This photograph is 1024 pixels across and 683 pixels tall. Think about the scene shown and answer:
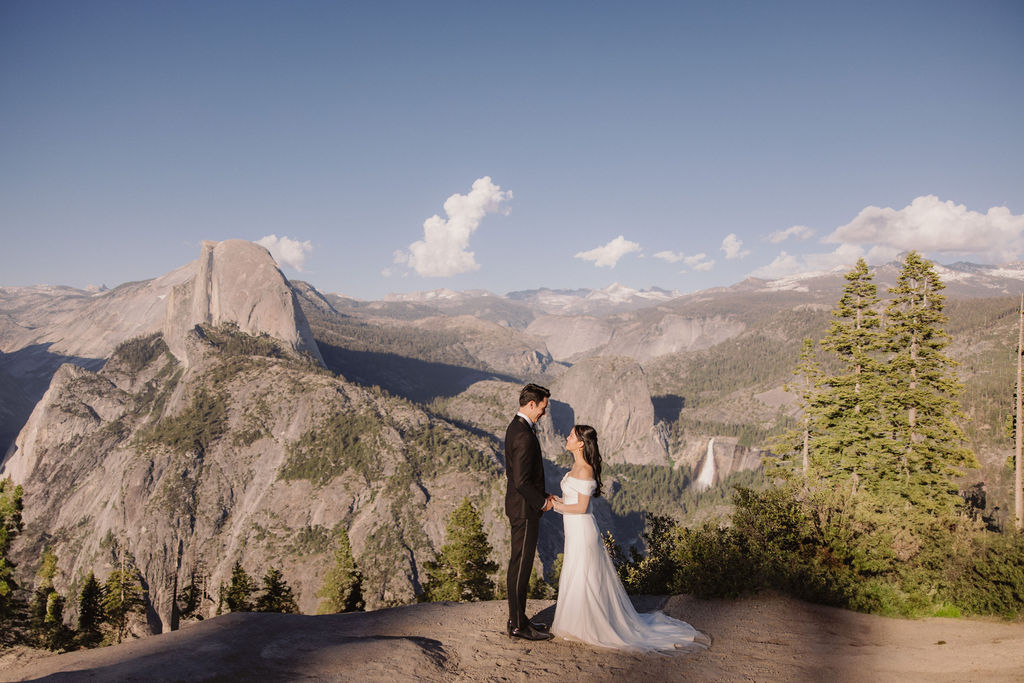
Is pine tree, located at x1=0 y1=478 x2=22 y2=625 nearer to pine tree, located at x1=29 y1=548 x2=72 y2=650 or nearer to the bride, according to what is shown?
pine tree, located at x1=29 y1=548 x2=72 y2=650

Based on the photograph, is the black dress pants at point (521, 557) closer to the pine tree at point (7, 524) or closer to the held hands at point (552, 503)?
the held hands at point (552, 503)

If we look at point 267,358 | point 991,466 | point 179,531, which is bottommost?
point 179,531

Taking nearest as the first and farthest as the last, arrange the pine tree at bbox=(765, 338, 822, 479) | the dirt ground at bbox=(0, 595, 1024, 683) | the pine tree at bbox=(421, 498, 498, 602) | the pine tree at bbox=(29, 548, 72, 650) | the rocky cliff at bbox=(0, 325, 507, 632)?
1. the dirt ground at bbox=(0, 595, 1024, 683)
2. the pine tree at bbox=(421, 498, 498, 602)
3. the pine tree at bbox=(765, 338, 822, 479)
4. the pine tree at bbox=(29, 548, 72, 650)
5. the rocky cliff at bbox=(0, 325, 507, 632)

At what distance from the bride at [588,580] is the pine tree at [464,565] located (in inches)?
944

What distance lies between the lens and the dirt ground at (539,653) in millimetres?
7852

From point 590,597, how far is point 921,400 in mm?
27683

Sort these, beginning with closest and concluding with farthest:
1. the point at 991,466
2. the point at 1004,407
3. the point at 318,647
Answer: the point at 318,647 < the point at 991,466 < the point at 1004,407

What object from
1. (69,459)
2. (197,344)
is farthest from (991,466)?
(69,459)

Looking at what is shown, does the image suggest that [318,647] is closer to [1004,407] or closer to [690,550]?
[690,550]

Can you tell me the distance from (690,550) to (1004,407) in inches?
5135

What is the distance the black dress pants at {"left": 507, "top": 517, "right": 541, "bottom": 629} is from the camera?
8.64m

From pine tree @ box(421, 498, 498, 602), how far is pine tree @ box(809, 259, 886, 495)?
2077 cm

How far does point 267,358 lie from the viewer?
509 ft

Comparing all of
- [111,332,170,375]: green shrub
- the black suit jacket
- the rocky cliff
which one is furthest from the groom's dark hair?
[111,332,170,375]: green shrub
